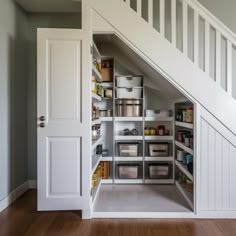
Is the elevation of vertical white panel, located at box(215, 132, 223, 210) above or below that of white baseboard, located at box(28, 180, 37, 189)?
above

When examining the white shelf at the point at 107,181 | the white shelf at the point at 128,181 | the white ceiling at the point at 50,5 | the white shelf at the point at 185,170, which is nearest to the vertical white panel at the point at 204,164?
the white shelf at the point at 185,170

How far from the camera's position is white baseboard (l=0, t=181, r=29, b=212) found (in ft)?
8.91

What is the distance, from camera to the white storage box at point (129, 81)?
363 centimetres

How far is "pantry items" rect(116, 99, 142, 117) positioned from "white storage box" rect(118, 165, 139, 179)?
80 centimetres

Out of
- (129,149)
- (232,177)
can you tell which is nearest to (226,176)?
(232,177)

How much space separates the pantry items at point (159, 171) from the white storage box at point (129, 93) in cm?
111

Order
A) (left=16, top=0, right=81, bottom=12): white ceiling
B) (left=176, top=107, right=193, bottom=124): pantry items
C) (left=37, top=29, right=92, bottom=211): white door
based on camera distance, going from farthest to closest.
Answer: (left=16, top=0, right=81, bottom=12): white ceiling, (left=176, top=107, right=193, bottom=124): pantry items, (left=37, top=29, right=92, bottom=211): white door

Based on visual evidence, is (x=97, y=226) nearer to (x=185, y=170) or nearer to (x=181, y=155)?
(x=185, y=170)

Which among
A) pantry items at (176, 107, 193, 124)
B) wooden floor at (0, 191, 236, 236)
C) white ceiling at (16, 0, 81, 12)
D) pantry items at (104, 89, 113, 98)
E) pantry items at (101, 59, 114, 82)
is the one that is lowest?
wooden floor at (0, 191, 236, 236)

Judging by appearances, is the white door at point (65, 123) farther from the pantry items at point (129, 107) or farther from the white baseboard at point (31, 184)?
the pantry items at point (129, 107)

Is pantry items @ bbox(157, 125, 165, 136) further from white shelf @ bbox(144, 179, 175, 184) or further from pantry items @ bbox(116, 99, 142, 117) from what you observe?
white shelf @ bbox(144, 179, 175, 184)

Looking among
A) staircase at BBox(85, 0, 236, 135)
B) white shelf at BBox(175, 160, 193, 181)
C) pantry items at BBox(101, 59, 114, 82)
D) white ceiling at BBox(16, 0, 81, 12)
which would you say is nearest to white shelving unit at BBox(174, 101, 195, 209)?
white shelf at BBox(175, 160, 193, 181)

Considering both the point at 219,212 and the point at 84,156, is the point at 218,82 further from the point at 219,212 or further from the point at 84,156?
the point at 84,156

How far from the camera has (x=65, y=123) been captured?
7.97ft
